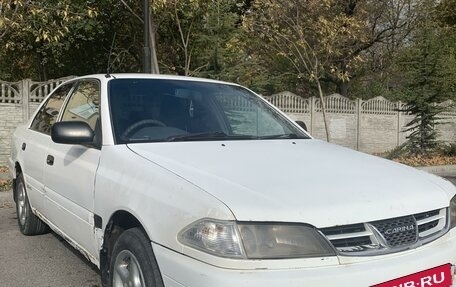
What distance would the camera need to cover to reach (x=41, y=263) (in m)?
4.98

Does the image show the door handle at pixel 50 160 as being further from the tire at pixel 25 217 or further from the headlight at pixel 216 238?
the headlight at pixel 216 238

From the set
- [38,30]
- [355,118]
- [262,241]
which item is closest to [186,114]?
[262,241]

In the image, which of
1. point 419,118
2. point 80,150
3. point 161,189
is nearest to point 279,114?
point 80,150

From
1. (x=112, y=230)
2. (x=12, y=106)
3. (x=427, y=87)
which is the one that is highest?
(x=427, y=87)

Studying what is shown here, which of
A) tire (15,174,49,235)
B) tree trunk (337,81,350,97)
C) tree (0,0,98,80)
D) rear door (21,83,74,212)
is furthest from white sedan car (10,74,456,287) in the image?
tree trunk (337,81,350,97)

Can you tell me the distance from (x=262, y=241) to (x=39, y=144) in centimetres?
311

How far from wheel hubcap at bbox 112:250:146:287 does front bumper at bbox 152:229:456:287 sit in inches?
10.2

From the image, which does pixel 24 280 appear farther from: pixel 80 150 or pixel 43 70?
pixel 43 70

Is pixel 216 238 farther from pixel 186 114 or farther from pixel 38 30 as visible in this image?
pixel 38 30

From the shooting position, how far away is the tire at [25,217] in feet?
18.6

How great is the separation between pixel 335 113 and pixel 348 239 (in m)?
14.5

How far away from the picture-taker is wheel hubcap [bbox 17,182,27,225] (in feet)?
18.9

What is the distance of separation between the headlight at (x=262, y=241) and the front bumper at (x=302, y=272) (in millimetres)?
72

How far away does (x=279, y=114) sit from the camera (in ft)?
15.5
